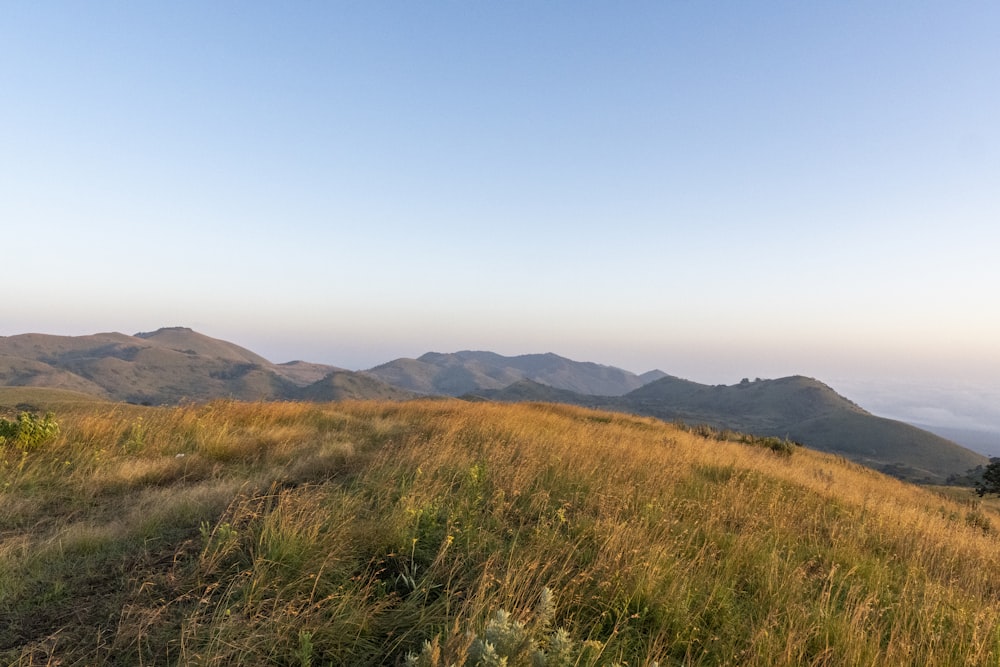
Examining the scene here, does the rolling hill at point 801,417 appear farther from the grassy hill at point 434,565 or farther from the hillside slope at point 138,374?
the hillside slope at point 138,374

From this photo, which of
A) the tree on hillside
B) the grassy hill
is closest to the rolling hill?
the tree on hillside

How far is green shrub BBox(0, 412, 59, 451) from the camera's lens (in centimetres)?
611

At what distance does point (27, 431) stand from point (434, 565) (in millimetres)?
6486

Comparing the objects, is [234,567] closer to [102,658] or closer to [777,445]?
[102,658]

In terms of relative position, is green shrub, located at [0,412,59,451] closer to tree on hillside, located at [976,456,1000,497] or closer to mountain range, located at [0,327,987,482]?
tree on hillside, located at [976,456,1000,497]

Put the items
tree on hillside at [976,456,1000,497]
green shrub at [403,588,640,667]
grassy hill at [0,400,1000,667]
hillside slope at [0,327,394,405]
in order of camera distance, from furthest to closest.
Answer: hillside slope at [0,327,394,405], tree on hillside at [976,456,1000,497], grassy hill at [0,400,1000,667], green shrub at [403,588,640,667]

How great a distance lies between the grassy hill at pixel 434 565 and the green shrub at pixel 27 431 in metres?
0.20

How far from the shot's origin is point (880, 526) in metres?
7.07

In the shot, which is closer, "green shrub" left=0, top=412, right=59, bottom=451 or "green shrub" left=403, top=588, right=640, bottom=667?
"green shrub" left=403, top=588, right=640, bottom=667

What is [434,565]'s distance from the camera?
3447 millimetres

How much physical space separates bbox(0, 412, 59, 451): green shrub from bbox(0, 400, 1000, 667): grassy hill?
201 mm

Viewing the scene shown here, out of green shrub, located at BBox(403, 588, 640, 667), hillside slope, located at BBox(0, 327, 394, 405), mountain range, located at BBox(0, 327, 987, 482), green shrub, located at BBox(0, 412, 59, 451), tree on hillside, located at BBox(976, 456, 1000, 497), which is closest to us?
green shrub, located at BBox(403, 588, 640, 667)

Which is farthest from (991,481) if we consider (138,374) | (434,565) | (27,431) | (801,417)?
(138,374)

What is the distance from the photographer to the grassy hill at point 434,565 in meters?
2.72
